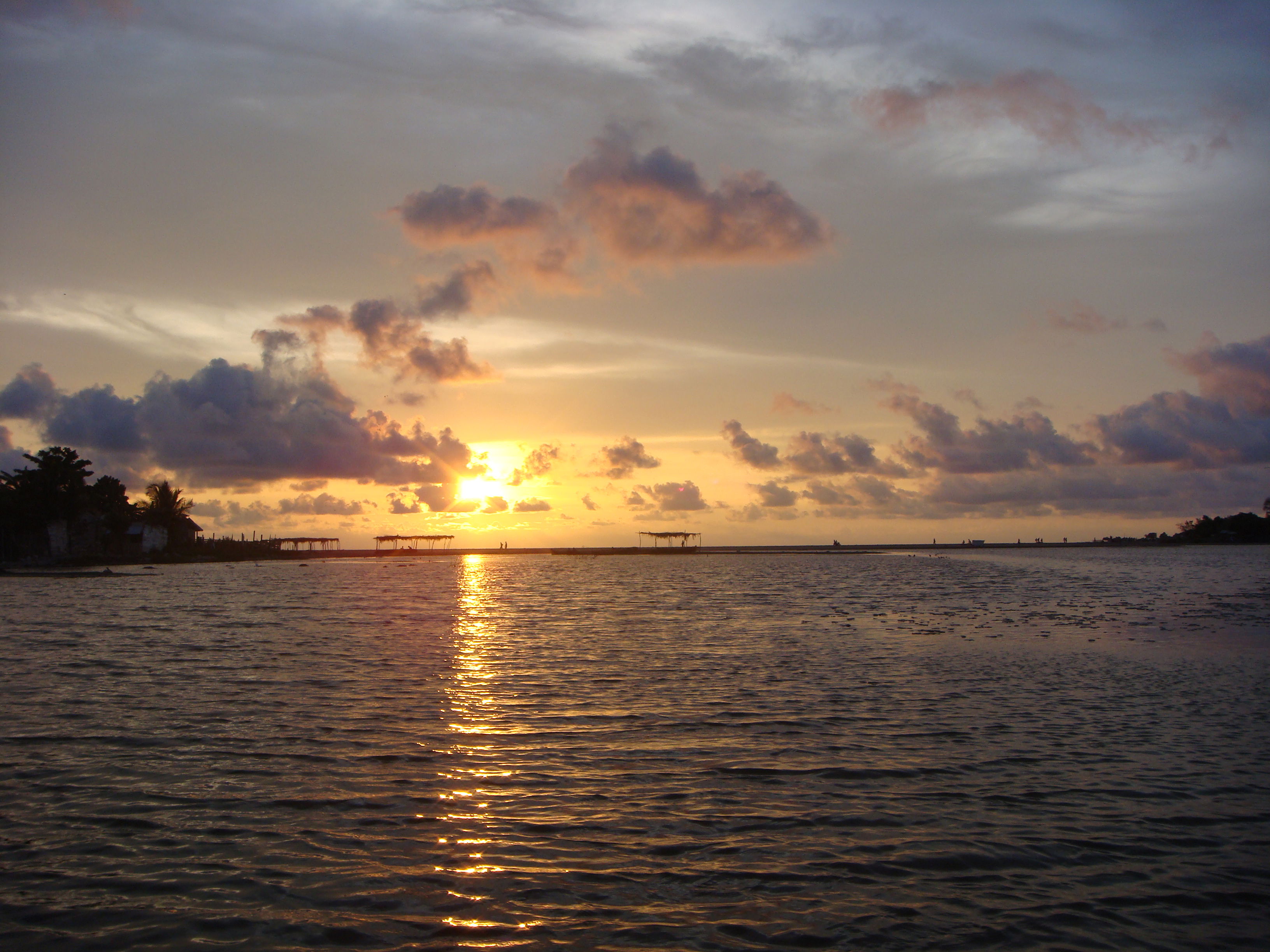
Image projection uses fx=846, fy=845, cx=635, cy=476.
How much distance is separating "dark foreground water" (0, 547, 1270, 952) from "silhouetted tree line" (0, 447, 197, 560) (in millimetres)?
81800

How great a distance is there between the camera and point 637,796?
13203 millimetres

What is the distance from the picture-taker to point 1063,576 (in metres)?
95.4

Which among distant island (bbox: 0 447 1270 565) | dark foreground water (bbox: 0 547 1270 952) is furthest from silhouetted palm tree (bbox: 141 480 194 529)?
dark foreground water (bbox: 0 547 1270 952)

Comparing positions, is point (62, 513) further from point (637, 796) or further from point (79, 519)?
point (637, 796)

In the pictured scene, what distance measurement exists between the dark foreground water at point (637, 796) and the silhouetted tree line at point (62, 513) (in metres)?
81.8

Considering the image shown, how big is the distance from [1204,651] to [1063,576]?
71517 mm

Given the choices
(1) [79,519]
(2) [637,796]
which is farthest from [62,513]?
(2) [637,796]

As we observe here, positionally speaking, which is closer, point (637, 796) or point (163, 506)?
point (637, 796)

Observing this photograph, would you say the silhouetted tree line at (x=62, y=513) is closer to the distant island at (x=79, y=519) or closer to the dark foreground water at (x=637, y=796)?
the distant island at (x=79, y=519)

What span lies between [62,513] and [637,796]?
391ft

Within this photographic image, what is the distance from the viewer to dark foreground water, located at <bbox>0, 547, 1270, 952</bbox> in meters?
9.07

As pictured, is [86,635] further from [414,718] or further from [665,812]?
[665,812]

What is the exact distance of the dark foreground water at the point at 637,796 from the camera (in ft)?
29.8

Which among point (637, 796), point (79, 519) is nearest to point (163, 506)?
point (79, 519)
